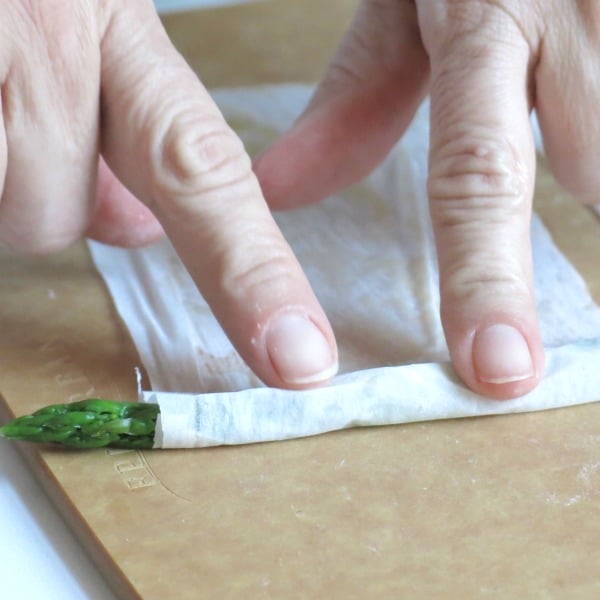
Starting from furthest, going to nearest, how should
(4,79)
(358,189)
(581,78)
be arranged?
(358,189) → (581,78) → (4,79)

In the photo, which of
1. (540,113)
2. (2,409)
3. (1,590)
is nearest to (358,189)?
(540,113)

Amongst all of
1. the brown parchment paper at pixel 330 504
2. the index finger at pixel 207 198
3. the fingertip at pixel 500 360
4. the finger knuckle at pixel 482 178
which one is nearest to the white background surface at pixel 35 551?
the brown parchment paper at pixel 330 504

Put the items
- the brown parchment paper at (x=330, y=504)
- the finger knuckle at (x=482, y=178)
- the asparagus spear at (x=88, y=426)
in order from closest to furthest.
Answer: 1. the brown parchment paper at (x=330, y=504)
2. the asparagus spear at (x=88, y=426)
3. the finger knuckle at (x=482, y=178)

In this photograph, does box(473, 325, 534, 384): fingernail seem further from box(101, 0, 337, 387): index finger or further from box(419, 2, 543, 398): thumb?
box(101, 0, 337, 387): index finger

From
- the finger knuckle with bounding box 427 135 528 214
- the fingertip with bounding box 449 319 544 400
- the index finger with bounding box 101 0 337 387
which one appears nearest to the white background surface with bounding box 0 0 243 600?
the index finger with bounding box 101 0 337 387

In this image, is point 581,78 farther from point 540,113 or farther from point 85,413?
point 85,413

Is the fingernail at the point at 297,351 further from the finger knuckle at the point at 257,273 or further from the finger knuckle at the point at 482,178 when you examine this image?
the finger knuckle at the point at 482,178
